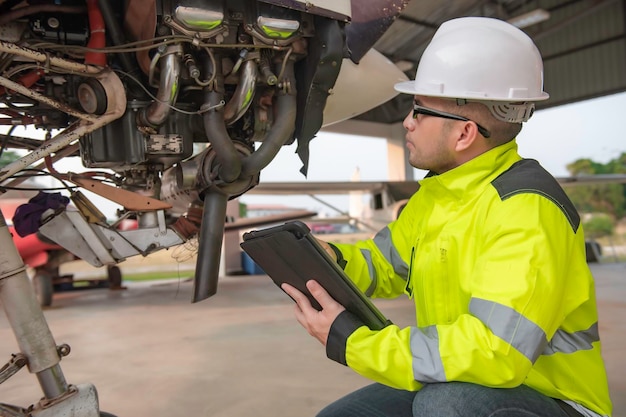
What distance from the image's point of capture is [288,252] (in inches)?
43.3

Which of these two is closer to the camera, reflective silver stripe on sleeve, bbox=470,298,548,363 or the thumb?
reflective silver stripe on sleeve, bbox=470,298,548,363

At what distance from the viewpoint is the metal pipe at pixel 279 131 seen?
178 centimetres

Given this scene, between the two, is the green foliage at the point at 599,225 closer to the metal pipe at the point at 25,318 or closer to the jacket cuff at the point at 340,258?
the jacket cuff at the point at 340,258

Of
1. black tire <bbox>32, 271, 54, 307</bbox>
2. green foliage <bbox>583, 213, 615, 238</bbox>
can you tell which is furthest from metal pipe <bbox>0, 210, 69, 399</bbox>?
green foliage <bbox>583, 213, 615, 238</bbox>

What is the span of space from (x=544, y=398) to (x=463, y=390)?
0.61 feet

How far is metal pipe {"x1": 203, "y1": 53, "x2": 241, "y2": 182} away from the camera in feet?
5.51

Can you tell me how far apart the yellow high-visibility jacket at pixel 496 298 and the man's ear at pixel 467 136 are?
0.12 ft

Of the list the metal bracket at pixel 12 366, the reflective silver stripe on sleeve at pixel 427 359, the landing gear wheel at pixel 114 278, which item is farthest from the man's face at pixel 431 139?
the landing gear wheel at pixel 114 278

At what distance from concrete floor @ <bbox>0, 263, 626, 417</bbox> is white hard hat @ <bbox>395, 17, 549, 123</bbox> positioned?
1422 mm

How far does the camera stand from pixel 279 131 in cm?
180

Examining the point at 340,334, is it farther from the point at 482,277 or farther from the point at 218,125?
the point at 218,125

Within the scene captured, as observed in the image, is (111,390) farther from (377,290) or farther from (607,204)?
(607,204)

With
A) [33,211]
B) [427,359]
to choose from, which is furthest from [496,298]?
[33,211]

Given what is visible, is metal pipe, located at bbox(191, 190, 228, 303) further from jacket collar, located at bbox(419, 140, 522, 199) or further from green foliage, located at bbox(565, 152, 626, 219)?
green foliage, located at bbox(565, 152, 626, 219)
